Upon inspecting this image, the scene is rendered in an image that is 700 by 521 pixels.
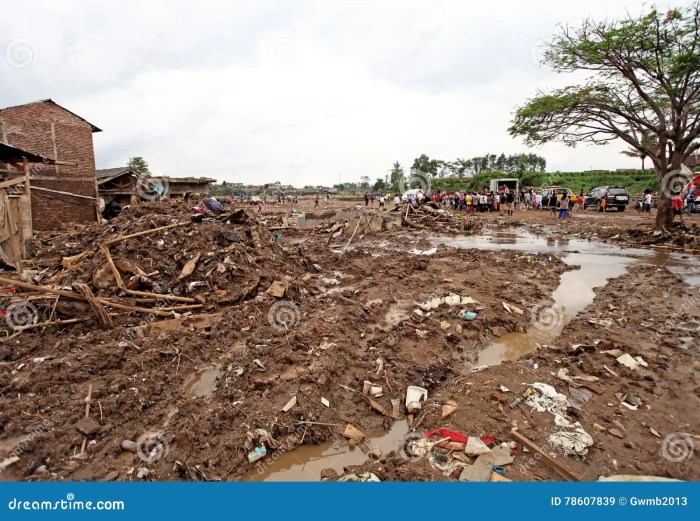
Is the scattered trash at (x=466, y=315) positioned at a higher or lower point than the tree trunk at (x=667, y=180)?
lower

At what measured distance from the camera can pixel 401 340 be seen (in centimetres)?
517

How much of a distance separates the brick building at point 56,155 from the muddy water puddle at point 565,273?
16319mm

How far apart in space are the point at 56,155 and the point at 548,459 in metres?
20.5

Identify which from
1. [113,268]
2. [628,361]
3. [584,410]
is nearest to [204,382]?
[113,268]

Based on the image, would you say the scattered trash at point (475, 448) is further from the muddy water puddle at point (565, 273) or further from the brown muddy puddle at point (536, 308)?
the muddy water puddle at point (565, 273)

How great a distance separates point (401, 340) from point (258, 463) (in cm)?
266

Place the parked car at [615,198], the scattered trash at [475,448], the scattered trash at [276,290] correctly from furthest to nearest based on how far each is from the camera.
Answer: the parked car at [615,198]
the scattered trash at [276,290]
the scattered trash at [475,448]

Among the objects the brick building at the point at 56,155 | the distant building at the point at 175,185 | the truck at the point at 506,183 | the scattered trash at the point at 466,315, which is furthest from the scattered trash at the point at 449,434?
the truck at the point at 506,183

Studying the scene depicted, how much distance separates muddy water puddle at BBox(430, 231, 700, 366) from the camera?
527 centimetres

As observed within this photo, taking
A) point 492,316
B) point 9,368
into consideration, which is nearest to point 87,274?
point 9,368

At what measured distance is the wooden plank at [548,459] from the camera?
2.74 meters

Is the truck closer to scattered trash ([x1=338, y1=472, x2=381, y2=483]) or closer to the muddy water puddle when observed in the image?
the muddy water puddle

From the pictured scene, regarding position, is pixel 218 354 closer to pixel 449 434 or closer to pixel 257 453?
pixel 257 453

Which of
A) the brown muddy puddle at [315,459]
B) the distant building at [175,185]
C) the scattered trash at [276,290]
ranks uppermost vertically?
the distant building at [175,185]
